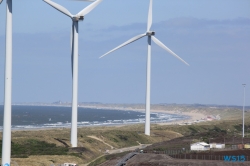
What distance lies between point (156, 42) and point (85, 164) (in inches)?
1513

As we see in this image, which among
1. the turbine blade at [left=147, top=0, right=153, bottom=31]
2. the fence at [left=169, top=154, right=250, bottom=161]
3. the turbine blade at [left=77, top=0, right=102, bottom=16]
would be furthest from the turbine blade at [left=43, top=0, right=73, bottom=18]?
the turbine blade at [left=147, top=0, right=153, bottom=31]

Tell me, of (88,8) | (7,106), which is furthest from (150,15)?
(7,106)

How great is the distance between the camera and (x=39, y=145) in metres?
86.4

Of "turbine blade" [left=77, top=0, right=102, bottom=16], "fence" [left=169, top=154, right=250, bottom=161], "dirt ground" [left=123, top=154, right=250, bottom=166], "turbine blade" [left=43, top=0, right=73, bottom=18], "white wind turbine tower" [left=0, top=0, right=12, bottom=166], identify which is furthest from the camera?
"turbine blade" [left=77, top=0, right=102, bottom=16]

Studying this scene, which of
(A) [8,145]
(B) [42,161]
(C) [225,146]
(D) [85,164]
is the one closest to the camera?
(A) [8,145]

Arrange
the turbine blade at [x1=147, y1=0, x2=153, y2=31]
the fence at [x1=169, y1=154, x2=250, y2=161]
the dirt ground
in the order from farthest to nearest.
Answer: the turbine blade at [x1=147, y1=0, x2=153, y2=31], the fence at [x1=169, y1=154, x2=250, y2=161], the dirt ground

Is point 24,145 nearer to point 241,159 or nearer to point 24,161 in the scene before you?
point 24,161

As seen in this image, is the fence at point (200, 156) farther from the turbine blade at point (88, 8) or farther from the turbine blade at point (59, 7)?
the turbine blade at point (88, 8)

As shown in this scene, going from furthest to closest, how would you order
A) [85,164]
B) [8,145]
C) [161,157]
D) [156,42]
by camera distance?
1. [156,42]
2. [85,164]
3. [161,157]
4. [8,145]

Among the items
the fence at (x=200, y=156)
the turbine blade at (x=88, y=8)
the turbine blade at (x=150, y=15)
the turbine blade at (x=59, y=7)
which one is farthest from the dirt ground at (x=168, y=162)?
the turbine blade at (x=150, y=15)

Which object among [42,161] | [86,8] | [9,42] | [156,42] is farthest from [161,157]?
[156,42]

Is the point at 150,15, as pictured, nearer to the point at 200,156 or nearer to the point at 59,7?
the point at 59,7

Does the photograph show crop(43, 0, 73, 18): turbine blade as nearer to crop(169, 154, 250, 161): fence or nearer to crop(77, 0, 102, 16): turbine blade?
crop(77, 0, 102, 16): turbine blade

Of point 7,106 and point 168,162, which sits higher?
point 7,106
